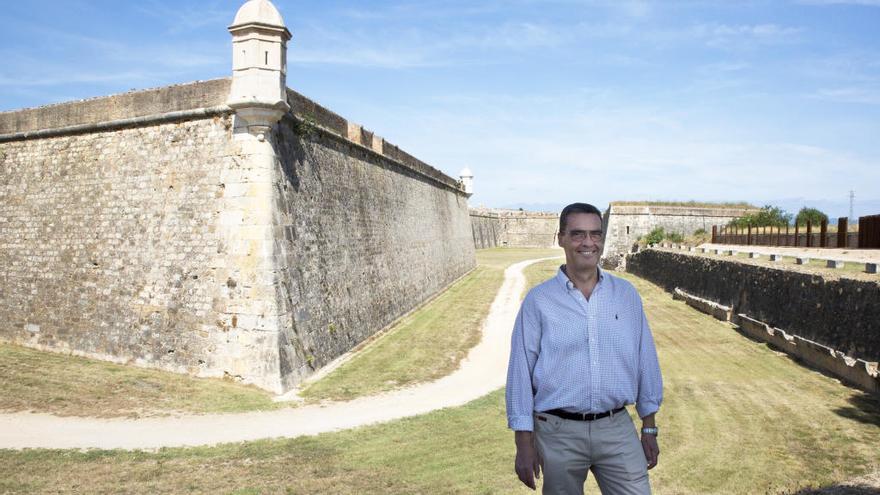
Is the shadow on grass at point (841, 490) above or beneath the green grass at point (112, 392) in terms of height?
above

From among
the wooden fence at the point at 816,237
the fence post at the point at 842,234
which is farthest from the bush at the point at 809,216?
the fence post at the point at 842,234

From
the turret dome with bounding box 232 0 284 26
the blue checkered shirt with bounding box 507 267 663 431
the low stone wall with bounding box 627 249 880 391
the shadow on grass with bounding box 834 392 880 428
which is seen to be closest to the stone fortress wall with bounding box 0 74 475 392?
the turret dome with bounding box 232 0 284 26

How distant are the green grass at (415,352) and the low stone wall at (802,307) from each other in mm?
7500

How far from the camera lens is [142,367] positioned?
1191 cm

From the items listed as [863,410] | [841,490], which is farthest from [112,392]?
[863,410]

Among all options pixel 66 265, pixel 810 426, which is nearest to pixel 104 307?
pixel 66 265

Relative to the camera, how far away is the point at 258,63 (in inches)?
432

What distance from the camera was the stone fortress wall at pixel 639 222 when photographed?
40844 millimetres

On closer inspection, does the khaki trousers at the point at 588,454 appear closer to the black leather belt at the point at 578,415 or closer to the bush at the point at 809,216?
the black leather belt at the point at 578,415

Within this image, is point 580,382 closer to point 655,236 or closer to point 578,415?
point 578,415

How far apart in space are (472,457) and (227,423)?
391 cm

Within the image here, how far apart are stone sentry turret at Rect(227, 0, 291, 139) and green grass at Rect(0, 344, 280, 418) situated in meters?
4.68

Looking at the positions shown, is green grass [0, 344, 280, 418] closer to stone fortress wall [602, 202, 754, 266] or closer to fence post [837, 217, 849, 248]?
fence post [837, 217, 849, 248]

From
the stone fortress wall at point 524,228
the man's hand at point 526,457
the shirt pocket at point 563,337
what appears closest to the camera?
the man's hand at point 526,457
